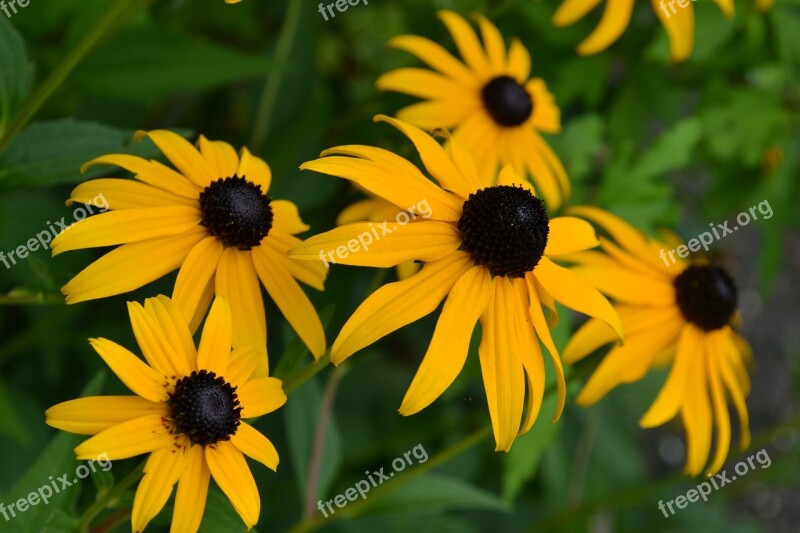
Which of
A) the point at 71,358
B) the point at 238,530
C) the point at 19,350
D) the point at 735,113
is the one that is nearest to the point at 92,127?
the point at 238,530

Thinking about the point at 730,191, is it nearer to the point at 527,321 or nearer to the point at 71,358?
the point at 527,321

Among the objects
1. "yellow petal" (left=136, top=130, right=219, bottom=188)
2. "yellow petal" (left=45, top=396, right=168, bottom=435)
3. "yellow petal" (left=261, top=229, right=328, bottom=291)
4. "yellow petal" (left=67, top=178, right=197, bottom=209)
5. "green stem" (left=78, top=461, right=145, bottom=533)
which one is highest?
"yellow petal" (left=136, top=130, right=219, bottom=188)

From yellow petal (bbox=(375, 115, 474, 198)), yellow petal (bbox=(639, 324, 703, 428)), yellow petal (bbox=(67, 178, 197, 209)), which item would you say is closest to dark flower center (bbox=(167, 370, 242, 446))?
yellow petal (bbox=(67, 178, 197, 209))

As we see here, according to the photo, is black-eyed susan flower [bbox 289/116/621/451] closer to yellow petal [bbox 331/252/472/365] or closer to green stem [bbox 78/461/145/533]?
yellow petal [bbox 331/252/472/365]

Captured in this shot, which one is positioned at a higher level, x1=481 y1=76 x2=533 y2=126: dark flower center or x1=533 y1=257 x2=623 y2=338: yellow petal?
x1=481 y1=76 x2=533 y2=126: dark flower center

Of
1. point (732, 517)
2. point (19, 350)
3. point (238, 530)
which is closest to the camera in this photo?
point (238, 530)

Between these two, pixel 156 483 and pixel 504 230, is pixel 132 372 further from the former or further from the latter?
pixel 504 230

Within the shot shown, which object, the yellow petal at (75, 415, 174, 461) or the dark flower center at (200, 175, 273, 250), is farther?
the dark flower center at (200, 175, 273, 250)
